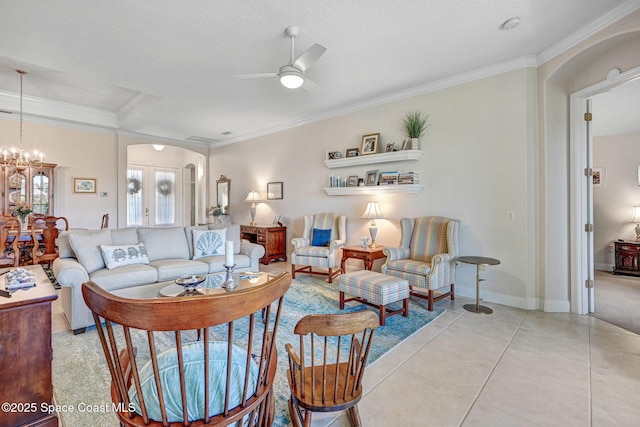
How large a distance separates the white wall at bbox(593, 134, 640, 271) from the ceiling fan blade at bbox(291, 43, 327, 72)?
6.10 m

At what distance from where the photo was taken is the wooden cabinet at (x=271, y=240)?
5.85 metres

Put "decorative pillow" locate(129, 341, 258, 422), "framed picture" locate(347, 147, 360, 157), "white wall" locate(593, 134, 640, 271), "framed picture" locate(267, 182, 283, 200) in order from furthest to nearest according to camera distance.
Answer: "framed picture" locate(267, 182, 283, 200)
"white wall" locate(593, 134, 640, 271)
"framed picture" locate(347, 147, 360, 157)
"decorative pillow" locate(129, 341, 258, 422)

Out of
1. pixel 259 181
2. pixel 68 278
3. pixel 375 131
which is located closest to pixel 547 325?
pixel 375 131

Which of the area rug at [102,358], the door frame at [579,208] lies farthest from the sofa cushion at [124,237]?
the door frame at [579,208]

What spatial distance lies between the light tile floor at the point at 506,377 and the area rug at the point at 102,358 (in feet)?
0.63

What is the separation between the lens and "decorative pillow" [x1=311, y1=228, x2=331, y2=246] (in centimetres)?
500

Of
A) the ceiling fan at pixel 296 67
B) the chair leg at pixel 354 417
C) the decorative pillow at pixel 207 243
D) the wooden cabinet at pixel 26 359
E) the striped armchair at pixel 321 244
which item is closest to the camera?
Answer: the wooden cabinet at pixel 26 359

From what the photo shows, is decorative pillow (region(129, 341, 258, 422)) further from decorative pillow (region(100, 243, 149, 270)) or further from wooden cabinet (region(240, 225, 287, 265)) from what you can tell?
wooden cabinet (region(240, 225, 287, 265))

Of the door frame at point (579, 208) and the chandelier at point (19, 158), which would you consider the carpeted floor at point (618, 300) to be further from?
the chandelier at point (19, 158)

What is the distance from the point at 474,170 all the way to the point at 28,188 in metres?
7.43

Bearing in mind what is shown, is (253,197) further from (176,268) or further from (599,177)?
(599,177)

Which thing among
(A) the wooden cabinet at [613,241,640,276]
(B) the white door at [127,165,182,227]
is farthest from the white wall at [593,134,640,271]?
(B) the white door at [127,165,182,227]

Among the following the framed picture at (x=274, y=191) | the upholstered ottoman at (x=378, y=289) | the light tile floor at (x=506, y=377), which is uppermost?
the framed picture at (x=274, y=191)

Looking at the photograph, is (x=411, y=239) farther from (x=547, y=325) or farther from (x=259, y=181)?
(x=259, y=181)
